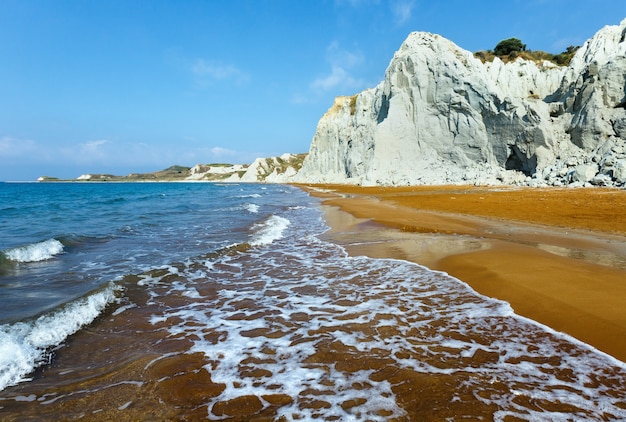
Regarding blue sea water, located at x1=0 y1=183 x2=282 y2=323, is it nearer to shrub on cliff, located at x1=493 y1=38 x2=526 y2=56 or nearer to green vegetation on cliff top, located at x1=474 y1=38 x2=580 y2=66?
green vegetation on cliff top, located at x1=474 y1=38 x2=580 y2=66

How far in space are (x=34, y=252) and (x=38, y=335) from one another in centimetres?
746

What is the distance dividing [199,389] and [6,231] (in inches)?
711

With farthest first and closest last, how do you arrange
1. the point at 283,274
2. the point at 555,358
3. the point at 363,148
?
1. the point at 363,148
2. the point at 283,274
3. the point at 555,358

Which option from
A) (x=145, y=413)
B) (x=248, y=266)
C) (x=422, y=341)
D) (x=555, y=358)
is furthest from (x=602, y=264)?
(x=145, y=413)

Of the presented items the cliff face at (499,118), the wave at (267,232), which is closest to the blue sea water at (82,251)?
A: the wave at (267,232)

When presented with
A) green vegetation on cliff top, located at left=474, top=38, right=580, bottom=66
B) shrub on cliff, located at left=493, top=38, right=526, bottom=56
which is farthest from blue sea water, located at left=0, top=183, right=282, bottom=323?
shrub on cliff, located at left=493, top=38, right=526, bottom=56

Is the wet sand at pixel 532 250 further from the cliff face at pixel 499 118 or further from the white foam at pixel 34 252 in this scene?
the cliff face at pixel 499 118

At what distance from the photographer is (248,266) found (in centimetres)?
928

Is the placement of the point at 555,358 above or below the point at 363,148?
below

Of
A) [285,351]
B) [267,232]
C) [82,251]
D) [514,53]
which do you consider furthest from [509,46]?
[285,351]

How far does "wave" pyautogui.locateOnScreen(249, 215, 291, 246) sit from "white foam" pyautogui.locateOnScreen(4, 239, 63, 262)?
6472 mm

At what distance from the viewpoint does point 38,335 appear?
4.96m

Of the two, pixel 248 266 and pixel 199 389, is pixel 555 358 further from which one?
pixel 248 266

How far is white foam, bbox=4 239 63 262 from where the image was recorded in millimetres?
10156
